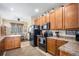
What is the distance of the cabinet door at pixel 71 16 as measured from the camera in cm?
260

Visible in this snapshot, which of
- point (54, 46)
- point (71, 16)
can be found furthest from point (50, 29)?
point (71, 16)

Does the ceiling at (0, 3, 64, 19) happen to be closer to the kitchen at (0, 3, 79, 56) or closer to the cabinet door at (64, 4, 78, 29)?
the kitchen at (0, 3, 79, 56)

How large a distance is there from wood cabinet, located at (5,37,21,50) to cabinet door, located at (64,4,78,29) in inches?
111

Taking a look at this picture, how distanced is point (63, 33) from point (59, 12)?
2.69 ft

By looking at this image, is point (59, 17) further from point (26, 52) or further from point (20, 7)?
point (26, 52)

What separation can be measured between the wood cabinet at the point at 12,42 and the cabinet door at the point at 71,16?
283cm

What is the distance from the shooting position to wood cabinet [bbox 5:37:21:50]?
4.45 meters

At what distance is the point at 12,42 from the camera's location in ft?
15.3

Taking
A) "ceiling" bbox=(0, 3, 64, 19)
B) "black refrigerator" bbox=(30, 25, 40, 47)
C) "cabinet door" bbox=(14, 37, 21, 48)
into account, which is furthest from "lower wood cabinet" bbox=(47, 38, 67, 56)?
"cabinet door" bbox=(14, 37, 21, 48)

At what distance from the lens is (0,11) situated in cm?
296

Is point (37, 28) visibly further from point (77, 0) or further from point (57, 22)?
point (77, 0)

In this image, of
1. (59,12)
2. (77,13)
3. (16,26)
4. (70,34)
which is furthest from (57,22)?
(16,26)

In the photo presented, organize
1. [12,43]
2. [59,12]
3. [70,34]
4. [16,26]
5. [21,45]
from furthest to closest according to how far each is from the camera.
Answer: [21,45], [12,43], [16,26], [59,12], [70,34]

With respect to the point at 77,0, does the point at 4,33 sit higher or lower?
Result: lower
